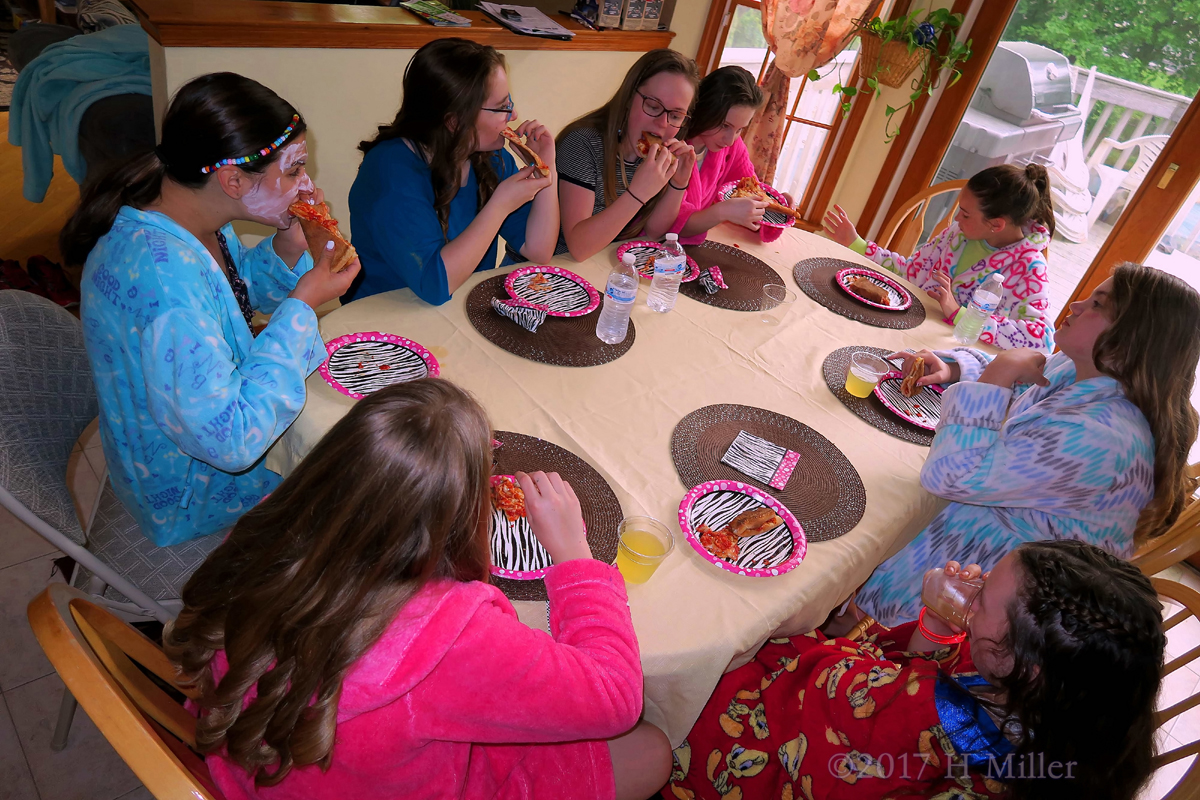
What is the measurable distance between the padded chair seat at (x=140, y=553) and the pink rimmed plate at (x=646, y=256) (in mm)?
1372

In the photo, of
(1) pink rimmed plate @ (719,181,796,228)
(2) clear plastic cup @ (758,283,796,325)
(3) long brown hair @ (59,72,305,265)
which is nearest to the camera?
(3) long brown hair @ (59,72,305,265)

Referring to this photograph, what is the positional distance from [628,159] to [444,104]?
30.9 inches

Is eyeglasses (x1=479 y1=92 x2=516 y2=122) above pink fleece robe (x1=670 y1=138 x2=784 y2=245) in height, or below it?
above

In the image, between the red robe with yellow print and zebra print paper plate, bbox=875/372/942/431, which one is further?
zebra print paper plate, bbox=875/372/942/431

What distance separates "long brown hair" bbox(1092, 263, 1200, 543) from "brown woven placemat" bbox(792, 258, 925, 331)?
0.71 metres

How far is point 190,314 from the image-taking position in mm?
1313

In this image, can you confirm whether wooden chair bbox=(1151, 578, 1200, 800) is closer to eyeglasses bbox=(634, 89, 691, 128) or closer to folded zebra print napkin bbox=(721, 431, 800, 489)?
folded zebra print napkin bbox=(721, 431, 800, 489)

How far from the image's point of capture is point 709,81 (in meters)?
2.60

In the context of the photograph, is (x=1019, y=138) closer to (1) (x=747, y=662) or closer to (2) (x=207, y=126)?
(1) (x=747, y=662)

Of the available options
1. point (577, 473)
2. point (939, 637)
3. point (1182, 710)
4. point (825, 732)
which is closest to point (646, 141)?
point (577, 473)

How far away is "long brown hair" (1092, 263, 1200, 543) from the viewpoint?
5.30ft

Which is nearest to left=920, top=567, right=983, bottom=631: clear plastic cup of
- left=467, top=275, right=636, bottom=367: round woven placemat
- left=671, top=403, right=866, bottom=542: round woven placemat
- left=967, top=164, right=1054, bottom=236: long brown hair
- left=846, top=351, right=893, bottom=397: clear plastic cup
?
left=671, top=403, right=866, bottom=542: round woven placemat

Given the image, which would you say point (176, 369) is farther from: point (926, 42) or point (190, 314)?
point (926, 42)

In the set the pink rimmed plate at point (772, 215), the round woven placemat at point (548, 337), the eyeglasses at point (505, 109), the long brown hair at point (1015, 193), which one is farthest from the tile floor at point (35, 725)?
the pink rimmed plate at point (772, 215)
